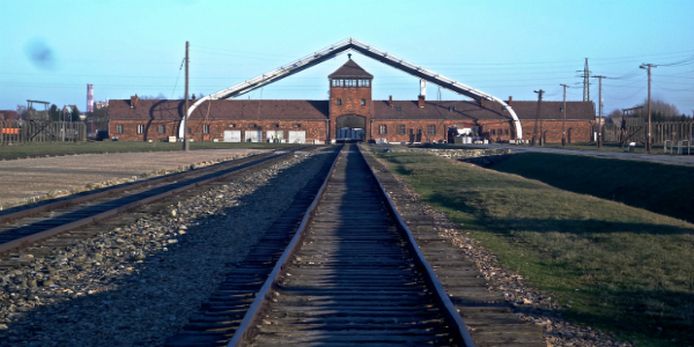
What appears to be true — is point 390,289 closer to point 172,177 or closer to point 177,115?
point 172,177

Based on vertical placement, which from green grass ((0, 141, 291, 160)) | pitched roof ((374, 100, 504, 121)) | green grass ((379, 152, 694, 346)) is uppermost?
pitched roof ((374, 100, 504, 121))

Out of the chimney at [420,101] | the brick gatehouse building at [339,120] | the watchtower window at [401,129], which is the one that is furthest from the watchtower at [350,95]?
the chimney at [420,101]

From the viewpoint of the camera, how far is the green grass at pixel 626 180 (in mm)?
29364

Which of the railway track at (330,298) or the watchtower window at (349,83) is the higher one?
the watchtower window at (349,83)

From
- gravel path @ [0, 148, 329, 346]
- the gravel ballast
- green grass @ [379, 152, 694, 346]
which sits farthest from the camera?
green grass @ [379, 152, 694, 346]

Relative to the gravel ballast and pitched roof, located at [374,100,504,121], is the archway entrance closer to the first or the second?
pitched roof, located at [374,100,504,121]

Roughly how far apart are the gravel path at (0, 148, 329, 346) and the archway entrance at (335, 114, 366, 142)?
94226 mm

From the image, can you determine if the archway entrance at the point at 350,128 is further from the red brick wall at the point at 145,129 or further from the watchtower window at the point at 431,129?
the red brick wall at the point at 145,129

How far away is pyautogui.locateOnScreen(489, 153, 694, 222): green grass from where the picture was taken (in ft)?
96.3

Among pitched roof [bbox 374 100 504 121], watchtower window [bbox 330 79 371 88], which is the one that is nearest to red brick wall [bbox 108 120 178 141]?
watchtower window [bbox 330 79 371 88]

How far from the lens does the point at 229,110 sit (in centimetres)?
11419

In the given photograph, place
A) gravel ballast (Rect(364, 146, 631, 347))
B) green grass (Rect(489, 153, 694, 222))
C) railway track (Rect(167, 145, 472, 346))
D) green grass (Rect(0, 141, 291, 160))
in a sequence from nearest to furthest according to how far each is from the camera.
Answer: railway track (Rect(167, 145, 472, 346)), gravel ballast (Rect(364, 146, 631, 347)), green grass (Rect(489, 153, 694, 222)), green grass (Rect(0, 141, 291, 160))

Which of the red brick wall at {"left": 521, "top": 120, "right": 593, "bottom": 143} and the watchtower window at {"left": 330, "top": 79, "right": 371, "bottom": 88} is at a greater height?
the watchtower window at {"left": 330, "top": 79, "right": 371, "bottom": 88}

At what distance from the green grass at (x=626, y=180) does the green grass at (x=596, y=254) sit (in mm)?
6544
